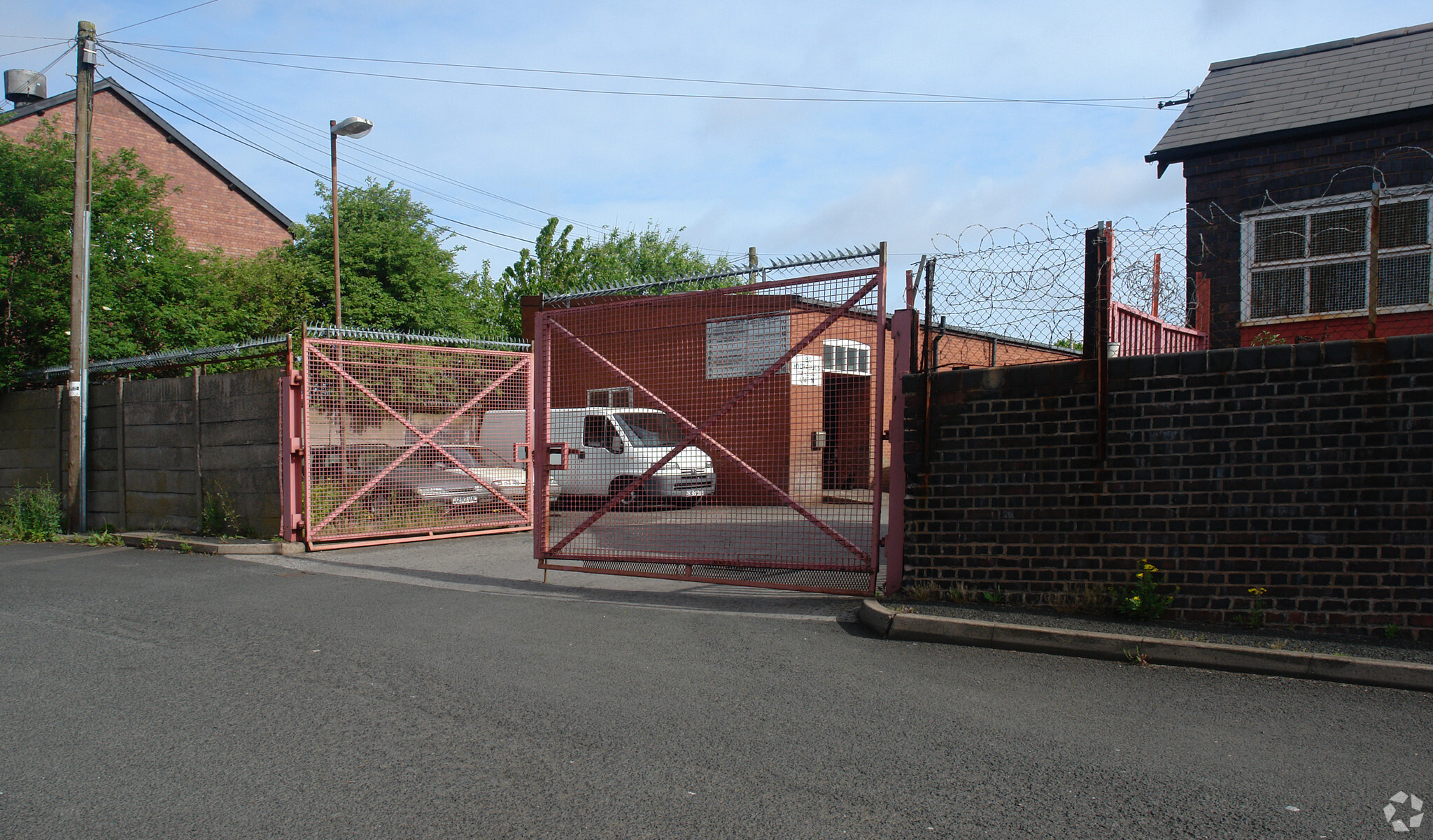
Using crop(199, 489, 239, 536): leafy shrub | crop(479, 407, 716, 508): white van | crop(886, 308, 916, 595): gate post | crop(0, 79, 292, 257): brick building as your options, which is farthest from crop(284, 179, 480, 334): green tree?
crop(886, 308, 916, 595): gate post

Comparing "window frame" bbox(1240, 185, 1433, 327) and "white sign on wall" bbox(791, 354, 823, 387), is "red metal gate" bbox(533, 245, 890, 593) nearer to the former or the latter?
"white sign on wall" bbox(791, 354, 823, 387)

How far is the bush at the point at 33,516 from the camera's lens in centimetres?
1302

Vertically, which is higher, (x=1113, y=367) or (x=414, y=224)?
(x=414, y=224)

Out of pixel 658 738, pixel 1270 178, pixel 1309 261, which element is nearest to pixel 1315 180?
pixel 1270 178

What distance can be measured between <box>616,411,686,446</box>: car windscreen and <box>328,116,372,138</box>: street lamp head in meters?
10.2

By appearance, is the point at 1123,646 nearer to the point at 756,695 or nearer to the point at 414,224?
the point at 756,695

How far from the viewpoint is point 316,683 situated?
16.1 feet

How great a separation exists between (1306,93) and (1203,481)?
25.1ft

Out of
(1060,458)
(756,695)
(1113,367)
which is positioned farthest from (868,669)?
(1113,367)

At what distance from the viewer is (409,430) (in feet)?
35.7

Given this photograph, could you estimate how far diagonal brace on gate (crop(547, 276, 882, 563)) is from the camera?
22.2 ft

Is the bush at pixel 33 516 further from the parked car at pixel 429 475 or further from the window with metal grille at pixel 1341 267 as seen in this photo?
the window with metal grille at pixel 1341 267

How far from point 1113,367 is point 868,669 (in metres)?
2.63

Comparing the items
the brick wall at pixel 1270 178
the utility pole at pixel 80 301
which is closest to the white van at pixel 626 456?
the brick wall at pixel 1270 178
